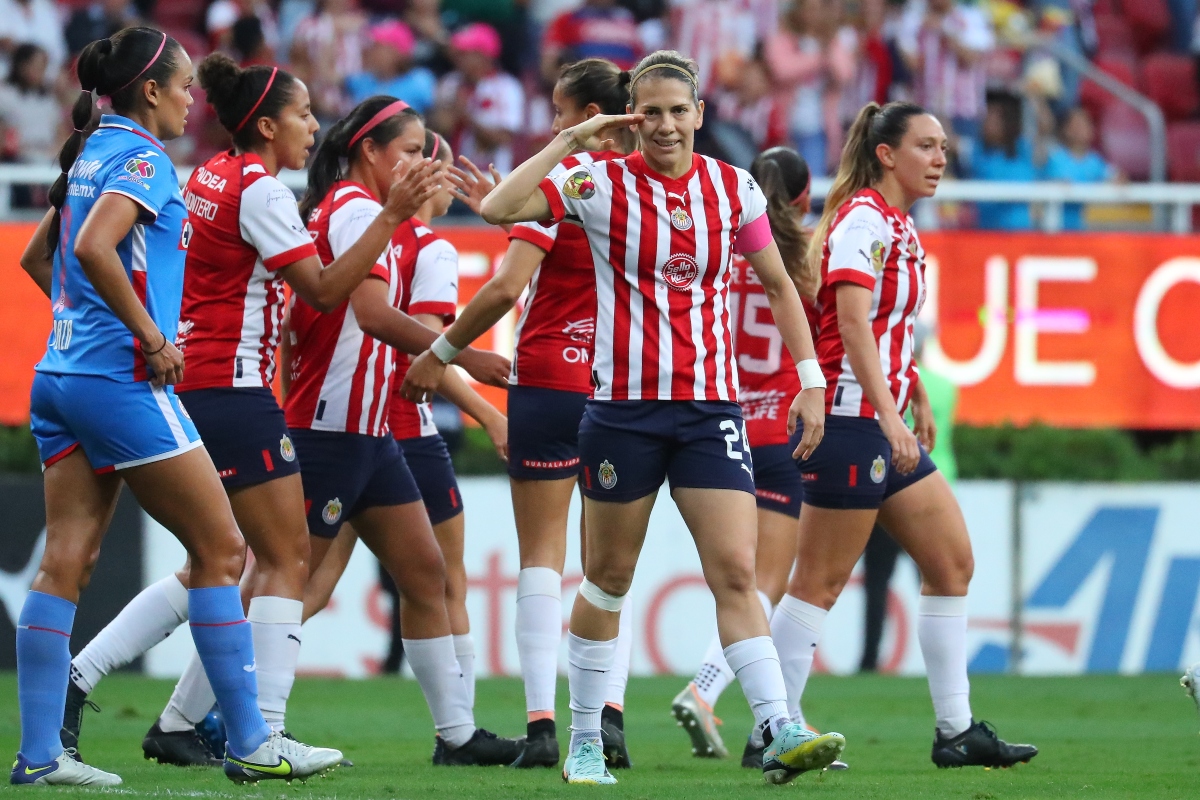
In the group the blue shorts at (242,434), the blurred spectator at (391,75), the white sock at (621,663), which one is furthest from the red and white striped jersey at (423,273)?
the blurred spectator at (391,75)

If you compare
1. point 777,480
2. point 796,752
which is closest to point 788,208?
point 777,480

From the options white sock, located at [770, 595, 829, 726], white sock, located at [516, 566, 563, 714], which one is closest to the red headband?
white sock, located at [516, 566, 563, 714]

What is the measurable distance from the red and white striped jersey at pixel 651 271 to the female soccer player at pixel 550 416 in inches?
36.3

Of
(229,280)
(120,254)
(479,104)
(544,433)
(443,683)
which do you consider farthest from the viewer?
(479,104)

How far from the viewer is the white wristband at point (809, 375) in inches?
215

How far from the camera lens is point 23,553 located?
34.7 ft

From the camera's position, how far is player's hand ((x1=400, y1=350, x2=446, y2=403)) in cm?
575

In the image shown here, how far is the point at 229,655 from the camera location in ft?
17.0

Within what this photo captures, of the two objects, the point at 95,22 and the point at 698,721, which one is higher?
the point at 95,22

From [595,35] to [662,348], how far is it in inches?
364

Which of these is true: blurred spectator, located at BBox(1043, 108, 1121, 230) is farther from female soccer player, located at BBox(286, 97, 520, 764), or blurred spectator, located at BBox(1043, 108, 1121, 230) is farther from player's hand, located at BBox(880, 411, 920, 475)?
female soccer player, located at BBox(286, 97, 520, 764)

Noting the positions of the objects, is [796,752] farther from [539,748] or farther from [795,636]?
[539,748]

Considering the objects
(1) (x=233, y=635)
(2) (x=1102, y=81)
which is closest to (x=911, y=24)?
(2) (x=1102, y=81)

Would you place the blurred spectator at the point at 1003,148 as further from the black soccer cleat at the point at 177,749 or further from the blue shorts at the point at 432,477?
the black soccer cleat at the point at 177,749
